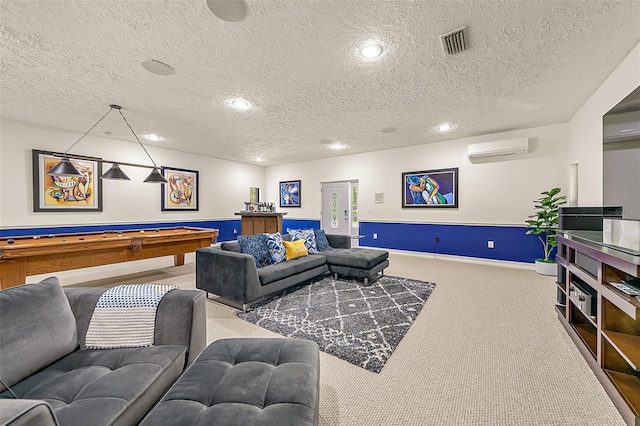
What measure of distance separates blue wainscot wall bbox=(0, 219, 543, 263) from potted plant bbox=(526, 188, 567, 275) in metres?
0.24

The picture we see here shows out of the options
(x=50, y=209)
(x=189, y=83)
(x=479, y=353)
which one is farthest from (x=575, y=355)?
(x=50, y=209)

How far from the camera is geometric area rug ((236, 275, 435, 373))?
206 centimetres

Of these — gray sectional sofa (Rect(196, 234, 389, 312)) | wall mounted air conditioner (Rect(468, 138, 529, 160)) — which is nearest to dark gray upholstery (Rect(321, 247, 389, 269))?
gray sectional sofa (Rect(196, 234, 389, 312))

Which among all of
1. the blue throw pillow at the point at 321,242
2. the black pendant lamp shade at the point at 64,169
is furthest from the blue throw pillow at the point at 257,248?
the black pendant lamp shade at the point at 64,169

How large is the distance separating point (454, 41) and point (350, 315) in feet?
8.75

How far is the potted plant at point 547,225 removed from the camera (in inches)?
156

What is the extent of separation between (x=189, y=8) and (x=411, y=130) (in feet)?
12.5

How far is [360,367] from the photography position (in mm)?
1809

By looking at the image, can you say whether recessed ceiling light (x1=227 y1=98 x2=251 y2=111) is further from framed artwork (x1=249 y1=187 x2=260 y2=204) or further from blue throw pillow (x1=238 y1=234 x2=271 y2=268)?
framed artwork (x1=249 y1=187 x2=260 y2=204)

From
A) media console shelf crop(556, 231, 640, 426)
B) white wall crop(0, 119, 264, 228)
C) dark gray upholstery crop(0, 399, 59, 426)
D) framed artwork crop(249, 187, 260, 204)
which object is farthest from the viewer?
framed artwork crop(249, 187, 260, 204)

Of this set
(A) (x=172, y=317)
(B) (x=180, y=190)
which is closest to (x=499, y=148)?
(A) (x=172, y=317)

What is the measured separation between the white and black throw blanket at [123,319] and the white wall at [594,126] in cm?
412

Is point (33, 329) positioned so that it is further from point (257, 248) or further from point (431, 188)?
point (431, 188)

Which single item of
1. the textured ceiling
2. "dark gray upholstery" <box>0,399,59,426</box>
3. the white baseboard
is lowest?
the white baseboard
